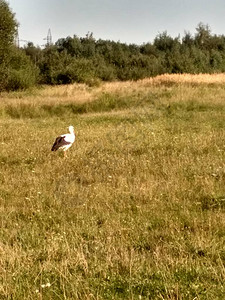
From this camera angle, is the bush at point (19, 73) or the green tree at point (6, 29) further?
the bush at point (19, 73)

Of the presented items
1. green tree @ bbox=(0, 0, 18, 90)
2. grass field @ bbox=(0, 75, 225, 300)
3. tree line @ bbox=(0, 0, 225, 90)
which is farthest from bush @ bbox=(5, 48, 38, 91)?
grass field @ bbox=(0, 75, 225, 300)

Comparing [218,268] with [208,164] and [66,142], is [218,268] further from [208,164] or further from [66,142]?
[66,142]

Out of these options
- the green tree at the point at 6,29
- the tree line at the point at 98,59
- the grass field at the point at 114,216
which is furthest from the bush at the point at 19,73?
the grass field at the point at 114,216

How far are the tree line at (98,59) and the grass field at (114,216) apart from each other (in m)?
22.3

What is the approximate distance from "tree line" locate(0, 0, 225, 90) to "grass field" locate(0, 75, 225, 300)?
22.3m

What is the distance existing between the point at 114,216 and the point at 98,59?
58.1m

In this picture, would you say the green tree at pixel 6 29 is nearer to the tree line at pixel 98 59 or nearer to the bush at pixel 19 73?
the tree line at pixel 98 59

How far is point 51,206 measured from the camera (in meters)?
6.71

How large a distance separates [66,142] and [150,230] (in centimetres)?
580

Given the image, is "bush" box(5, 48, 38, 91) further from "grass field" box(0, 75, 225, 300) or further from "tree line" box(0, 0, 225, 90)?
"grass field" box(0, 75, 225, 300)

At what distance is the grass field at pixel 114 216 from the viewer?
3.91 meters

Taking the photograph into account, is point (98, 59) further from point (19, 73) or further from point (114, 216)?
point (114, 216)

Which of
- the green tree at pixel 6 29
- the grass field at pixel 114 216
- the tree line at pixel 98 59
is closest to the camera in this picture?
the grass field at pixel 114 216

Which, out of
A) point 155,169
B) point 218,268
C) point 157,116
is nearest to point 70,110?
point 157,116
